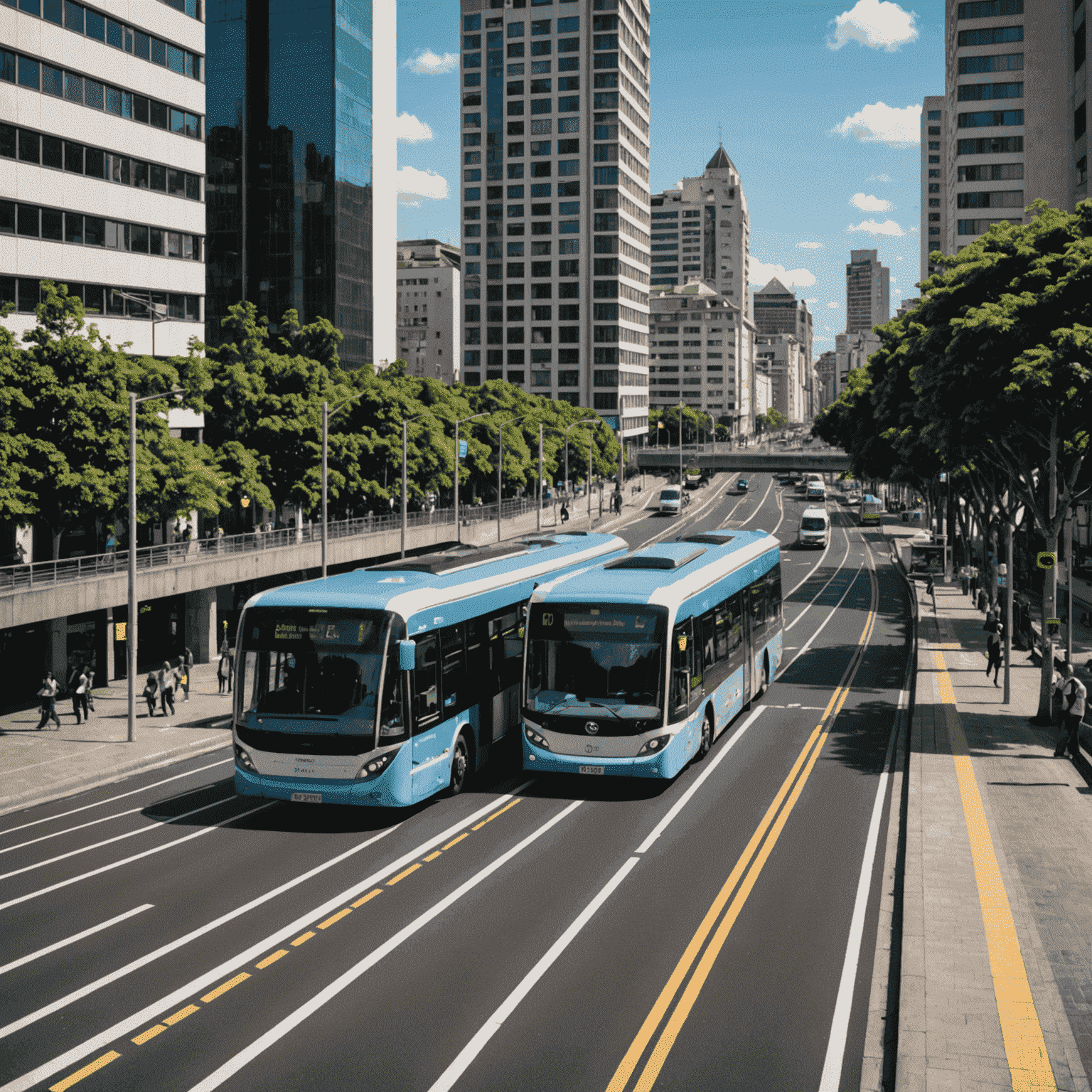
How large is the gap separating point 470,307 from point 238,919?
14298 centimetres

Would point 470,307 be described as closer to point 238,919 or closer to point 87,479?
point 87,479

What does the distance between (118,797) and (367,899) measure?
9155 mm

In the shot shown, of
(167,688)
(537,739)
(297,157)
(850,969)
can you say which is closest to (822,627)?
(167,688)

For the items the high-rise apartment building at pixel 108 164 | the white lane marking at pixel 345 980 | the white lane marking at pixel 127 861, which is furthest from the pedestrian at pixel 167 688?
the white lane marking at pixel 345 980

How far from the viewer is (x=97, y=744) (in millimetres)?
26906

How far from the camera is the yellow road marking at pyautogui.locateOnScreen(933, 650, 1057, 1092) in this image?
9.51 metres

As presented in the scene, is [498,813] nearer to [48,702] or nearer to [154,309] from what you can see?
[48,702]

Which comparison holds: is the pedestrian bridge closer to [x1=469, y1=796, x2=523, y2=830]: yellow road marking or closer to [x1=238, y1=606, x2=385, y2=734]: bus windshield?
[x1=469, y1=796, x2=523, y2=830]: yellow road marking

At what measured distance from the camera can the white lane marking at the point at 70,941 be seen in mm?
12516

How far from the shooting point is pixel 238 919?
1377cm

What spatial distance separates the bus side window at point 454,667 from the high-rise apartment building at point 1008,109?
315 ft

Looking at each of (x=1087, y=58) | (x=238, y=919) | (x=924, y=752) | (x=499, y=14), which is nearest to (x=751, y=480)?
(x=499, y=14)

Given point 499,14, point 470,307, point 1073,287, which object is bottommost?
point 1073,287

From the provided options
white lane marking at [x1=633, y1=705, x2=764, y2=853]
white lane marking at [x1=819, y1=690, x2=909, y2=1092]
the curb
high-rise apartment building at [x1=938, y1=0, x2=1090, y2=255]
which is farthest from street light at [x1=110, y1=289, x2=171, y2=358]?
high-rise apartment building at [x1=938, y1=0, x2=1090, y2=255]
